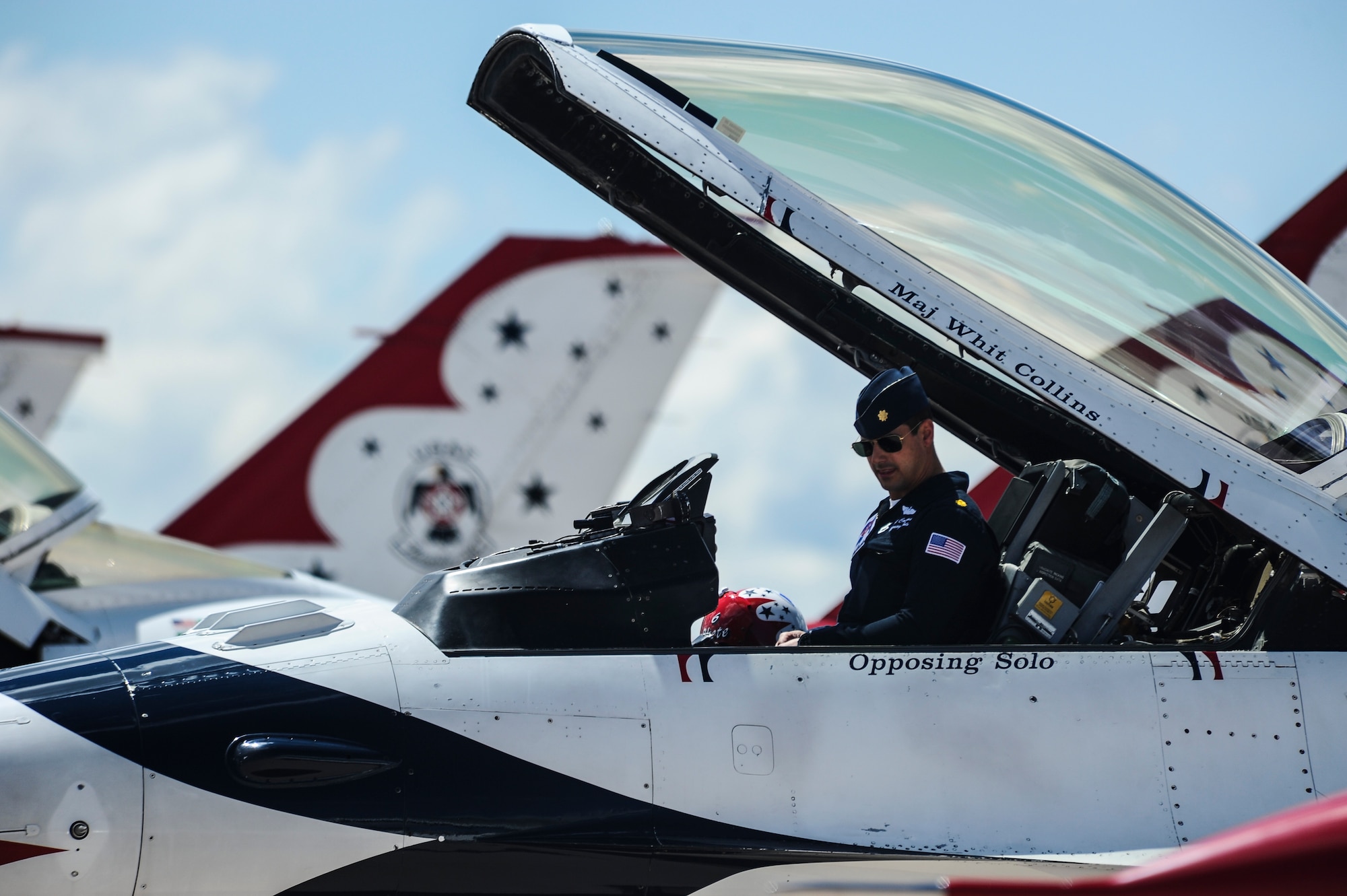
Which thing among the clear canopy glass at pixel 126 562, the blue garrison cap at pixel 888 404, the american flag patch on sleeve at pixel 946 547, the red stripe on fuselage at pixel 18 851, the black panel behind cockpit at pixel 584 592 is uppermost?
the clear canopy glass at pixel 126 562

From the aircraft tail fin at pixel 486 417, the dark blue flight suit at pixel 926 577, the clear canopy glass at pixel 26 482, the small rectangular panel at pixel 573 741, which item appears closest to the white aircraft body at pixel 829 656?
the small rectangular panel at pixel 573 741

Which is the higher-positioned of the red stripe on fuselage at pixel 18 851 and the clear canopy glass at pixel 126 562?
the clear canopy glass at pixel 126 562

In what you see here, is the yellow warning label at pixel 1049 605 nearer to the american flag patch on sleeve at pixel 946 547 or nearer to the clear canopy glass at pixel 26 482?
the american flag patch on sleeve at pixel 946 547

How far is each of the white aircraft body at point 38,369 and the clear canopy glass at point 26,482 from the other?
4.52 meters

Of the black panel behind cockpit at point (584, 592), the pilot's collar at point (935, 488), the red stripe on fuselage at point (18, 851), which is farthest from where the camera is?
the pilot's collar at point (935, 488)

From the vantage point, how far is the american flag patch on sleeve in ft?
10.4

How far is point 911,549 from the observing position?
3312mm

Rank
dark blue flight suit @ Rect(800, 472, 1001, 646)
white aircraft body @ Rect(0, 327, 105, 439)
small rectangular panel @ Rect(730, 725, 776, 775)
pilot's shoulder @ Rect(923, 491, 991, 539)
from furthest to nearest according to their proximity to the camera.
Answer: white aircraft body @ Rect(0, 327, 105, 439) → pilot's shoulder @ Rect(923, 491, 991, 539) → dark blue flight suit @ Rect(800, 472, 1001, 646) → small rectangular panel @ Rect(730, 725, 776, 775)

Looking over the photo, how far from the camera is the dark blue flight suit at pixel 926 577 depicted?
310 cm

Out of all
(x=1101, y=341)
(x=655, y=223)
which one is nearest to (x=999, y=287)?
(x=1101, y=341)

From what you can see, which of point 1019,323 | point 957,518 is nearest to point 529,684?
point 957,518

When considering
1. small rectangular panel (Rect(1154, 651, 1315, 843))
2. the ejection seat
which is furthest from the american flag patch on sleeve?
small rectangular panel (Rect(1154, 651, 1315, 843))

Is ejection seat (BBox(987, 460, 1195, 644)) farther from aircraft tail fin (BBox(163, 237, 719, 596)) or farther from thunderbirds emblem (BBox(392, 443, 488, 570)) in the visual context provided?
thunderbirds emblem (BBox(392, 443, 488, 570))

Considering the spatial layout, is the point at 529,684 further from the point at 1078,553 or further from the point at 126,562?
the point at 126,562
